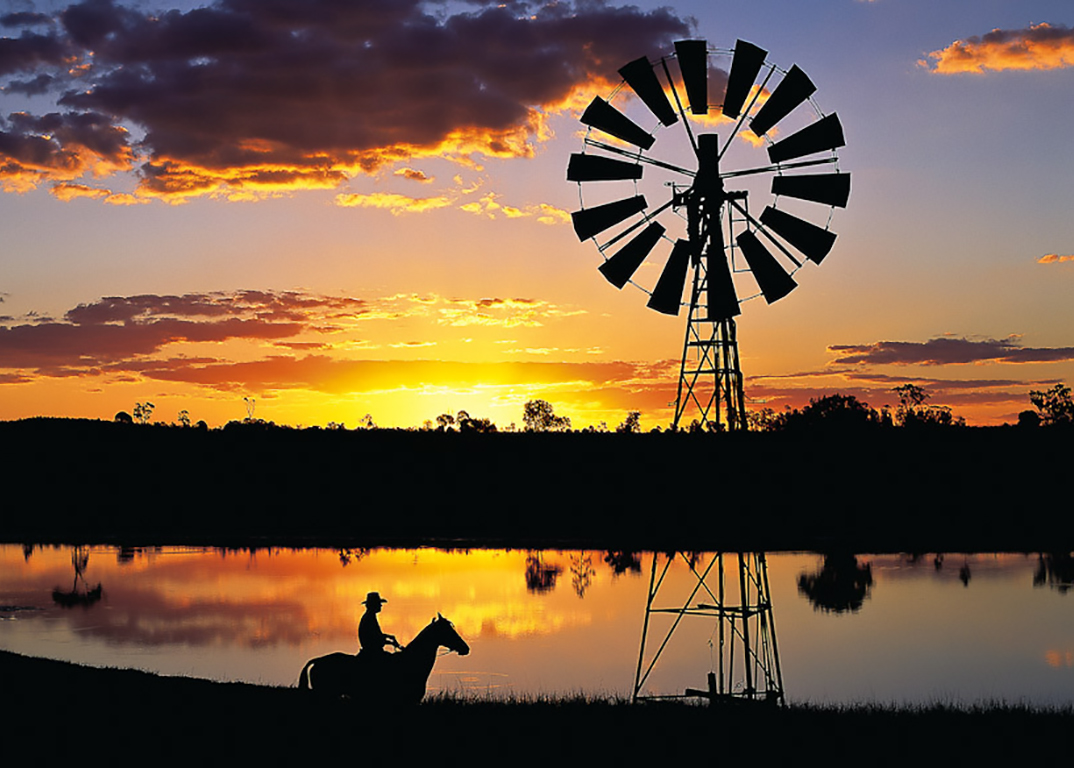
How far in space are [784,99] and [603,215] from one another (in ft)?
9.19

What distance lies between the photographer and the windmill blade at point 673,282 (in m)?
13.7

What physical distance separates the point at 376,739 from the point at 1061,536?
A: 39.1 meters

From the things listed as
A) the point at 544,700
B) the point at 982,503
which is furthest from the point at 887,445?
the point at 544,700

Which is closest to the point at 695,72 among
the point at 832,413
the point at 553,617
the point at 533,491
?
the point at 553,617

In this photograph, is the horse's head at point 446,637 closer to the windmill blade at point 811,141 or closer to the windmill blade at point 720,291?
the windmill blade at point 720,291

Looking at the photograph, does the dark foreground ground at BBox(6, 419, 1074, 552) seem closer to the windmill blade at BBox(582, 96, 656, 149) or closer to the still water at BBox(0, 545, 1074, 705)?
the still water at BBox(0, 545, 1074, 705)

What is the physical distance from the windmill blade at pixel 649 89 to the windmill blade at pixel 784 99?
1.15 m

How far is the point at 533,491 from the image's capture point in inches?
2068

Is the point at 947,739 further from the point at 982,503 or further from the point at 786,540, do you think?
the point at 982,503

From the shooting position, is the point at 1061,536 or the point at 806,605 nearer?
the point at 806,605

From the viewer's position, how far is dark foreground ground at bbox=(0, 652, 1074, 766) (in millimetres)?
10750

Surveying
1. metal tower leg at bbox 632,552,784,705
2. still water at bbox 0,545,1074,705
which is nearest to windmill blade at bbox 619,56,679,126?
metal tower leg at bbox 632,552,784,705

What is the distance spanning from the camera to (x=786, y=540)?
4219 centimetres

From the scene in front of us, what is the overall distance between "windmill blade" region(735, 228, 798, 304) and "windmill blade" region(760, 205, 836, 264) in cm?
33
